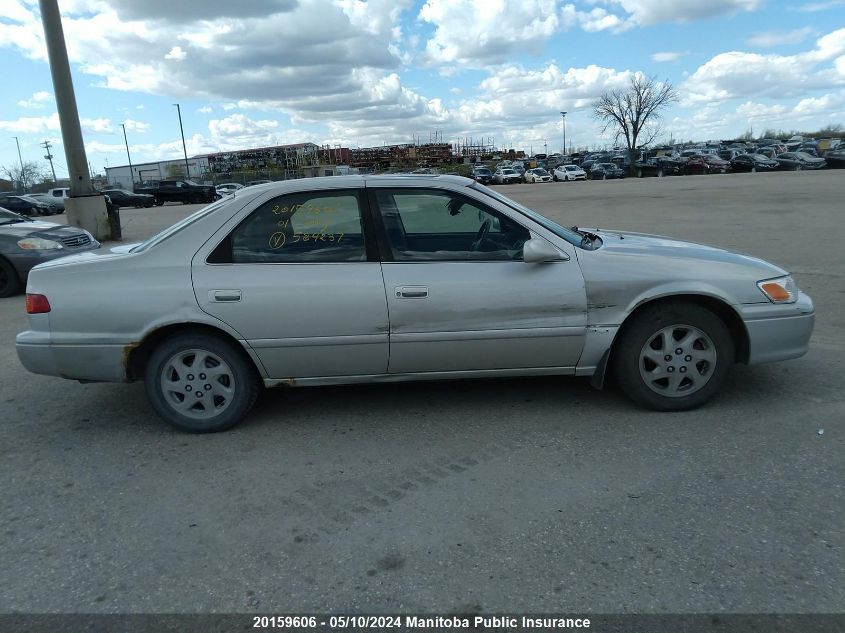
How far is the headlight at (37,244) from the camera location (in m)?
9.27

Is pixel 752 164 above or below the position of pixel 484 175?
below

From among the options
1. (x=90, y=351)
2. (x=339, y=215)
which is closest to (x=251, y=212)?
(x=339, y=215)

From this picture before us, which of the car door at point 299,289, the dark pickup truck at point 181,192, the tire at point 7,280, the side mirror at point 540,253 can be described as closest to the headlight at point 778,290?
the side mirror at point 540,253

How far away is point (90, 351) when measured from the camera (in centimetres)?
395

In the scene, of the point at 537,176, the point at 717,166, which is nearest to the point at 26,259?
the point at 717,166

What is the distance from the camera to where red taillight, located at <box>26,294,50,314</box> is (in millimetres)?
3947

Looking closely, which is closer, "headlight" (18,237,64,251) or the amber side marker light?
the amber side marker light

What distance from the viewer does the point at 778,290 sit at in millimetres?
4062

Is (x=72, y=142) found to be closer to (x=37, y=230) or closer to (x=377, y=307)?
(x=37, y=230)

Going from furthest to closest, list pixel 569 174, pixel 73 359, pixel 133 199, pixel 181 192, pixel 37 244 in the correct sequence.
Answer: pixel 569 174, pixel 181 192, pixel 133 199, pixel 37 244, pixel 73 359

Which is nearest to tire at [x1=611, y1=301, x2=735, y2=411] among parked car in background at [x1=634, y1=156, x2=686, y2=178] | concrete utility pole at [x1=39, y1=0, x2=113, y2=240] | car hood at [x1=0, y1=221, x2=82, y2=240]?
car hood at [x1=0, y1=221, x2=82, y2=240]

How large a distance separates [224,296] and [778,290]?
3.42m

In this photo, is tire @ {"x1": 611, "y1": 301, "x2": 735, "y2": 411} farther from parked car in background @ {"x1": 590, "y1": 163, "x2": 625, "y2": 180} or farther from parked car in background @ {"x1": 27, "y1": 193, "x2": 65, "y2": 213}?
parked car in background @ {"x1": 590, "y1": 163, "x2": 625, "y2": 180}

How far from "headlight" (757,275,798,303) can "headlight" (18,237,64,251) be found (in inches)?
365
